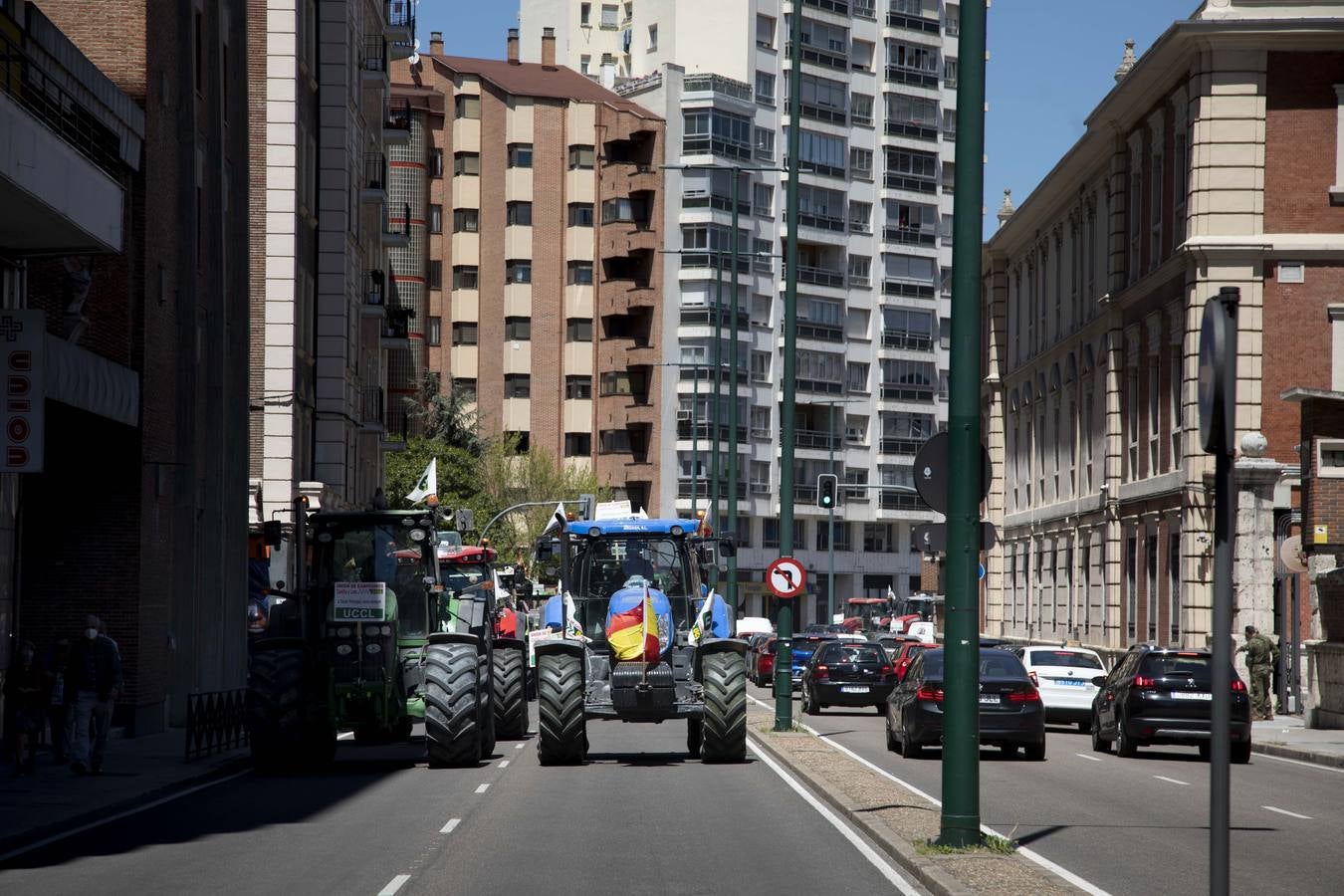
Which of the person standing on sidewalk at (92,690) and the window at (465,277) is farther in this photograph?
the window at (465,277)

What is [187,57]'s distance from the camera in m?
35.1

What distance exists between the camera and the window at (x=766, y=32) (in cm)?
10600

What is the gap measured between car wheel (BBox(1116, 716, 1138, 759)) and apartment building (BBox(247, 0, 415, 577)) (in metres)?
19.2

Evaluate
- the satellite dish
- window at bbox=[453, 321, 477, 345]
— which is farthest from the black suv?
window at bbox=[453, 321, 477, 345]

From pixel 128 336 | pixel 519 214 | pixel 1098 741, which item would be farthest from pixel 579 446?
pixel 1098 741

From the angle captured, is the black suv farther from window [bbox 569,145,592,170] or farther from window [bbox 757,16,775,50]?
window [bbox 757,16,775,50]

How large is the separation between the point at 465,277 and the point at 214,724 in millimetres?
78351

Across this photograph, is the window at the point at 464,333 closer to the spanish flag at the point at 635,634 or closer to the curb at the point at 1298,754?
the curb at the point at 1298,754

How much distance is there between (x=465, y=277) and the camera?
105 m

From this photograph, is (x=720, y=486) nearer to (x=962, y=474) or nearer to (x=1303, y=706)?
(x=1303, y=706)

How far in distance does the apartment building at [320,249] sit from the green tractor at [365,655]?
15735 mm

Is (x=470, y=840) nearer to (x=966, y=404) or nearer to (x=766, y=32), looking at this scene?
(x=966, y=404)

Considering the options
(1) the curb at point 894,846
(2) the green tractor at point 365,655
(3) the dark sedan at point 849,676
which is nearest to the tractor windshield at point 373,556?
(2) the green tractor at point 365,655

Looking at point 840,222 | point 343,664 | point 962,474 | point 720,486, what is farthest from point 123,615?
point 840,222
